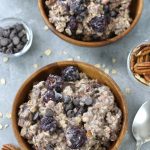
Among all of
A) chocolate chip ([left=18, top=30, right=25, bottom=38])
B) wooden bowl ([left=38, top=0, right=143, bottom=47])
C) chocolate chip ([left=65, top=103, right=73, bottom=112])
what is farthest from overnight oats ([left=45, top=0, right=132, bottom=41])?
chocolate chip ([left=65, top=103, right=73, bottom=112])

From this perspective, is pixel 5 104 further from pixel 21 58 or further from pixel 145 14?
pixel 145 14

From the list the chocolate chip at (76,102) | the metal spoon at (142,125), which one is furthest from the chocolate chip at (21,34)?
the metal spoon at (142,125)

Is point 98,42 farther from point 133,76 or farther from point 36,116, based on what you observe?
point 36,116

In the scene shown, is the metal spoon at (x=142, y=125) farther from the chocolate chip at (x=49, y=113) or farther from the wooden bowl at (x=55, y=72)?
the chocolate chip at (x=49, y=113)

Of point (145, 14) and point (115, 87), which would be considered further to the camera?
point (145, 14)

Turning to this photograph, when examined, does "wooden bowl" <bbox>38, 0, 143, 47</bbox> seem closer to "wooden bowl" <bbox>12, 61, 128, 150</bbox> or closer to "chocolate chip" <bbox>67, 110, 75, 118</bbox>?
"wooden bowl" <bbox>12, 61, 128, 150</bbox>

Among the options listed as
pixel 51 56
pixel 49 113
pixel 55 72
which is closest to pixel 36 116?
pixel 49 113

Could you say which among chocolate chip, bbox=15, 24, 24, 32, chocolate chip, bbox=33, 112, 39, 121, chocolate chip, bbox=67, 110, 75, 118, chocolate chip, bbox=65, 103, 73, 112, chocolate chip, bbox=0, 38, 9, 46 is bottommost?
chocolate chip, bbox=33, 112, 39, 121

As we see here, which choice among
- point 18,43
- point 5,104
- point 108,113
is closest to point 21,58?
point 18,43
